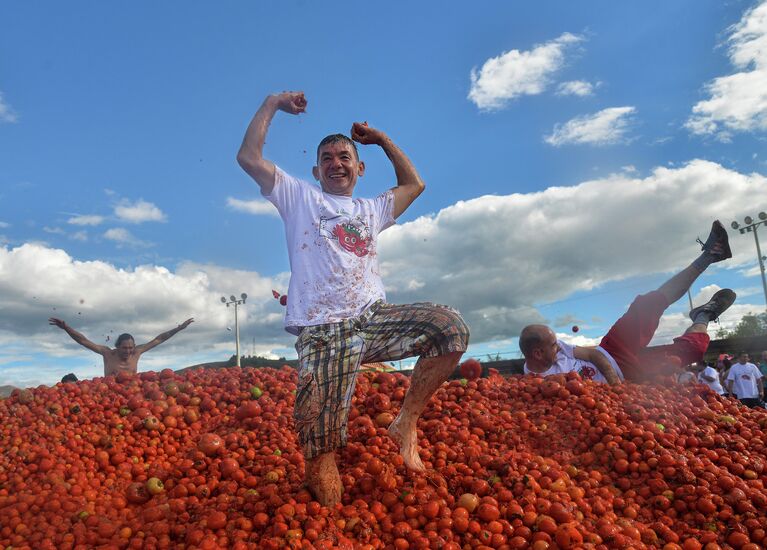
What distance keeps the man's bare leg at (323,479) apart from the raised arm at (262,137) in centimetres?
186

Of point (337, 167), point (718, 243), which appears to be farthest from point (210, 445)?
point (718, 243)

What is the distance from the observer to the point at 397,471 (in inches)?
155

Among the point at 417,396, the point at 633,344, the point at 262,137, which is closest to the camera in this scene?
the point at 262,137

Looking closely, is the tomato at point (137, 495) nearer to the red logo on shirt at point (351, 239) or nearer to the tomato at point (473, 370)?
the red logo on shirt at point (351, 239)

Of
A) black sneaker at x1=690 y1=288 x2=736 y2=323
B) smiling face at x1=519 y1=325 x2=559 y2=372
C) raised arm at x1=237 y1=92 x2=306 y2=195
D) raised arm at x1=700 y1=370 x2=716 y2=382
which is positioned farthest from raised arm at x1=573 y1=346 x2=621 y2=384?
raised arm at x1=700 y1=370 x2=716 y2=382

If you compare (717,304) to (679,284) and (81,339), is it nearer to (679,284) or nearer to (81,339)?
(679,284)

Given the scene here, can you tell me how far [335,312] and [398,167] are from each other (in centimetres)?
148

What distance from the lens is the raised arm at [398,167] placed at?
430 centimetres

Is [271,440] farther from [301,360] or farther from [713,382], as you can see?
[713,382]

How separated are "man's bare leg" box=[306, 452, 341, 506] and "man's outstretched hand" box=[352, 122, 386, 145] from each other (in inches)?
92.7

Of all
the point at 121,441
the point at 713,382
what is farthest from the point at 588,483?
the point at 713,382

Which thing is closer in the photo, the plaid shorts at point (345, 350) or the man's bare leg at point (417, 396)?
the plaid shorts at point (345, 350)

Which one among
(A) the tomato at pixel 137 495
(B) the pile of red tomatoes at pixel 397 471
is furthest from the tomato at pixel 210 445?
(A) the tomato at pixel 137 495

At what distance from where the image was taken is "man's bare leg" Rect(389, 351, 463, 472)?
12.3ft
